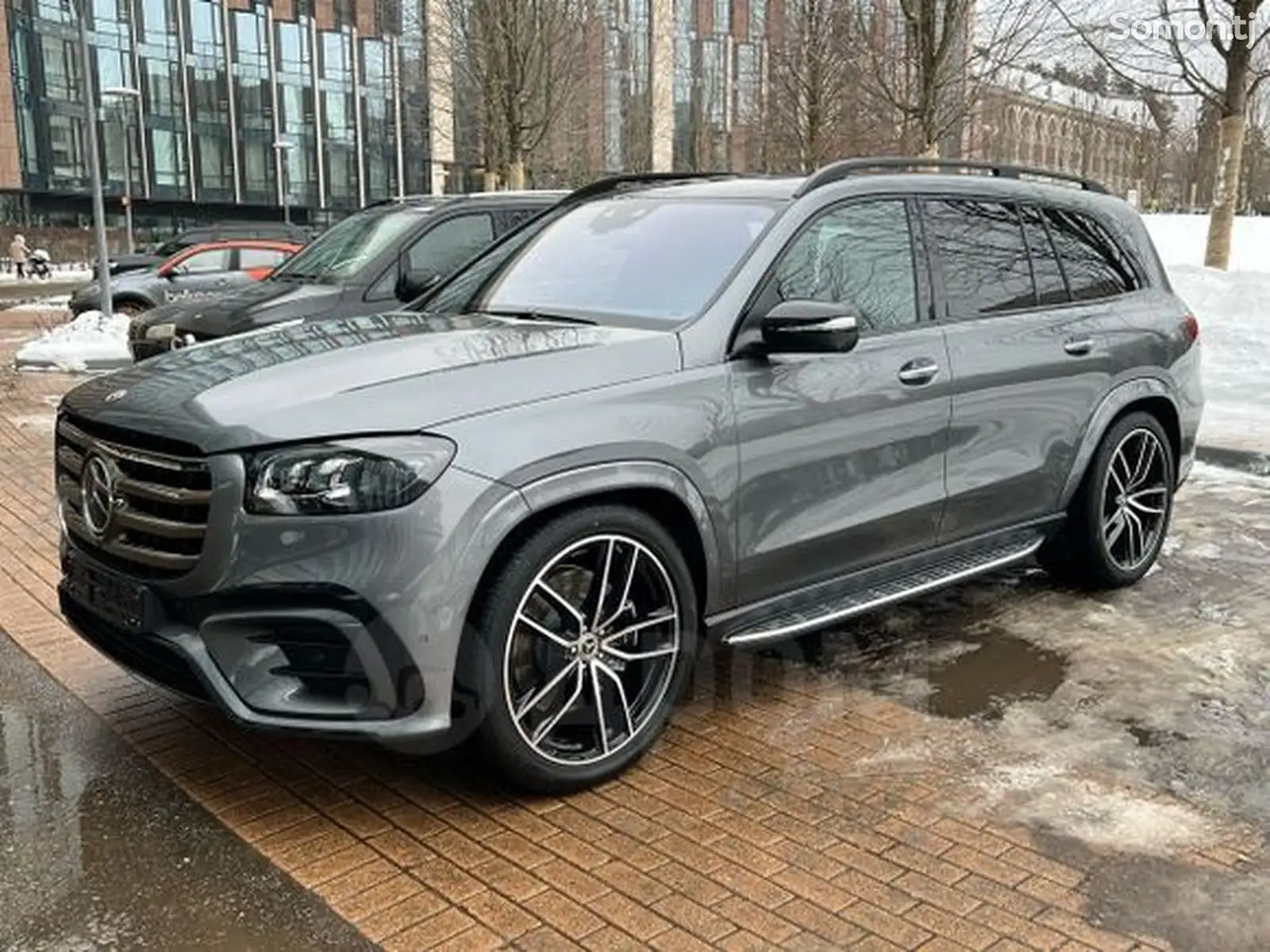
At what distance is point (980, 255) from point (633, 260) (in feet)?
4.82

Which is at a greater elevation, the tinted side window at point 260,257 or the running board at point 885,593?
the tinted side window at point 260,257

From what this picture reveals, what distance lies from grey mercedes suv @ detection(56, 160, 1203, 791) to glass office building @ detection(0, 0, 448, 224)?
→ 137ft

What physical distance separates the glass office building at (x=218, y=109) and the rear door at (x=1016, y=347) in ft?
136

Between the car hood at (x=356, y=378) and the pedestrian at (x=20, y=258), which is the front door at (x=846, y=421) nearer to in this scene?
the car hood at (x=356, y=378)

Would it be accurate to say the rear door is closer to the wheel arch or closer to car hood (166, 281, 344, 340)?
the wheel arch

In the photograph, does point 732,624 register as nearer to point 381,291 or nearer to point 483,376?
point 483,376

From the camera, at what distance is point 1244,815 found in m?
3.57

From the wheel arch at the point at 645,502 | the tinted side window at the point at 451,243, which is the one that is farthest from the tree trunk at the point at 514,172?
the wheel arch at the point at 645,502

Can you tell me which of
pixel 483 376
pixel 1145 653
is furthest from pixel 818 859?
pixel 1145 653

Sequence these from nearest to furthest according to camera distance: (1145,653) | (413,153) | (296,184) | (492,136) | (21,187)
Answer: (1145,653), (492,136), (21,187), (296,184), (413,153)

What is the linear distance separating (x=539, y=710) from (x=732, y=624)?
2.51 ft

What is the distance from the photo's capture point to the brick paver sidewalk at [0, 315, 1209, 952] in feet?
9.79

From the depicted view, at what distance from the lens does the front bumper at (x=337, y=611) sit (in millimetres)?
3160

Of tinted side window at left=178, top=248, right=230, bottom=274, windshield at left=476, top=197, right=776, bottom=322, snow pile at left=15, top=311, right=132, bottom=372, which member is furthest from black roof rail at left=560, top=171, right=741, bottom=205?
tinted side window at left=178, top=248, right=230, bottom=274
